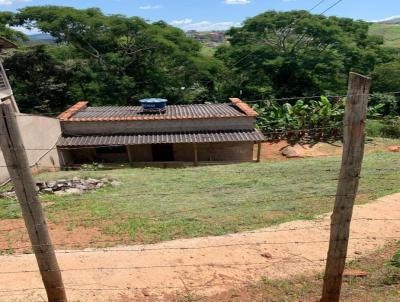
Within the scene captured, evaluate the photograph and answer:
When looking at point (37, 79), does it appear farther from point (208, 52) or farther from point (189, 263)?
point (208, 52)

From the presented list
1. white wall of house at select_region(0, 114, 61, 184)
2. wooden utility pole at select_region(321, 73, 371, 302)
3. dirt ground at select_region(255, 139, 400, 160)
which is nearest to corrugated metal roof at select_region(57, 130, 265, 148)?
white wall of house at select_region(0, 114, 61, 184)

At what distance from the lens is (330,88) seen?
108 ft

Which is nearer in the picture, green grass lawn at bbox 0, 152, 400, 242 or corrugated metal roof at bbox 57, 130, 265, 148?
green grass lawn at bbox 0, 152, 400, 242

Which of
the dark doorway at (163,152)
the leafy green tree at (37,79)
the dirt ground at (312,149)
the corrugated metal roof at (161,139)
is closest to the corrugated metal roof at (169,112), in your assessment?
the corrugated metal roof at (161,139)

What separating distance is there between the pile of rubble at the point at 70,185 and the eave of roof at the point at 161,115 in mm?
7056

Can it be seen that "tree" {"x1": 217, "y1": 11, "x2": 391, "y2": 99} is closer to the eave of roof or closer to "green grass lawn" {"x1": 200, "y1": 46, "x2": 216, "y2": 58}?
"green grass lawn" {"x1": 200, "y1": 46, "x2": 216, "y2": 58}

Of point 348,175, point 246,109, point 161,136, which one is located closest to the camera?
point 348,175

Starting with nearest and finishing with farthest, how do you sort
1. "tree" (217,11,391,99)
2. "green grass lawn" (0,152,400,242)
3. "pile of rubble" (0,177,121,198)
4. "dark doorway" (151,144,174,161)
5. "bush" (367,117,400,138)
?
"green grass lawn" (0,152,400,242) < "pile of rubble" (0,177,121,198) < "dark doorway" (151,144,174,161) < "bush" (367,117,400,138) < "tree" (217,11,391,99)

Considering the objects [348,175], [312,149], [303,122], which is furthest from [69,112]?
[348,175]

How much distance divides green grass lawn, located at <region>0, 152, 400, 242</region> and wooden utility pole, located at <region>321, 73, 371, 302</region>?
12.9ft

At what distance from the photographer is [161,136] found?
825 inches

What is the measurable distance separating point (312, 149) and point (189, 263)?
1842cm

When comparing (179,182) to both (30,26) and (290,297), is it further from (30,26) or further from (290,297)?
(30,26)

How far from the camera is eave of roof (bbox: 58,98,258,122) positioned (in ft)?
69.0
